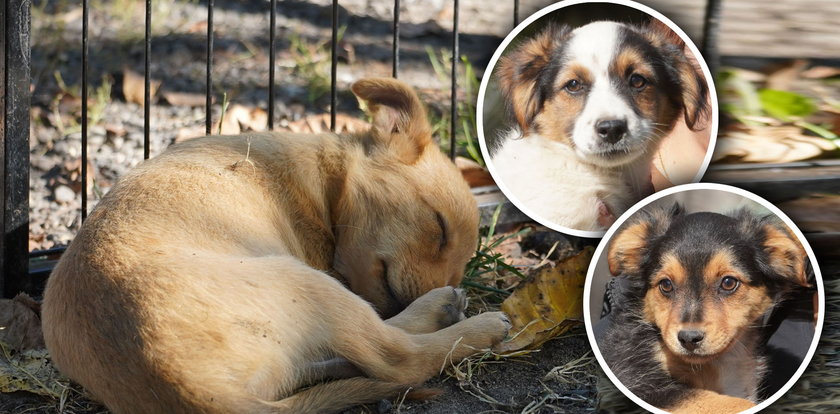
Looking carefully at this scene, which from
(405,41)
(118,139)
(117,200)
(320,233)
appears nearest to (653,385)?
(320,233)

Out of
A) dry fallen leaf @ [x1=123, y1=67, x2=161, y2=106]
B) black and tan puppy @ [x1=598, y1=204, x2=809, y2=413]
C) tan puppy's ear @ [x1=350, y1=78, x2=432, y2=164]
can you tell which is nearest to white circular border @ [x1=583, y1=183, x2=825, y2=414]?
black and tan puppy @ [x1=598, y1=204, x2=809, y2=413]

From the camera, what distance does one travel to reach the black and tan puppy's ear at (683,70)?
4059 millimetres

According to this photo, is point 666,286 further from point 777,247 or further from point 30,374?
point 30,374

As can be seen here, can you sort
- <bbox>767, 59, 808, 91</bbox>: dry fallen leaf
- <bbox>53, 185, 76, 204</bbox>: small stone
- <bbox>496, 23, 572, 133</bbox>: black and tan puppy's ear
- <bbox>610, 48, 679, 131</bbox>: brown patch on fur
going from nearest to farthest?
<bbox>610, 48, 679, 131</bbox>: brown patch on fur, <bbox>496, 23, 572, 133</bbox>: black and tan puppy's ear, <bbox>767, 59, 808, 91</bbox>: dry fallen leaf, <bbox>53, 185, 76, 204</bbox>: small stone

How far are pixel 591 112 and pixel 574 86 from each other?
139 mm

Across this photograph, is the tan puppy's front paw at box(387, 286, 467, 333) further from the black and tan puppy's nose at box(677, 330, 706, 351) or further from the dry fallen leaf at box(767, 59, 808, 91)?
the dry fallen leaf at box(767, 59, 808, 91)

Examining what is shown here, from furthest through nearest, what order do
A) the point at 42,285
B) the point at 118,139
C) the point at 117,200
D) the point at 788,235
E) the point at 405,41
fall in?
the point at 405,41 < the point at 118,139 < the point at 42,285 < the point at 117,200 < the point at 788,235

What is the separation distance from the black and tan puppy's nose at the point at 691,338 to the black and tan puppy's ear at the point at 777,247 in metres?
0.30

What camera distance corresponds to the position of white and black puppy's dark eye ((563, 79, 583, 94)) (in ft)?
13.5

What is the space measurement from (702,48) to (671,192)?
916mm

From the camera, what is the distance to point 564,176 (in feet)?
14.1

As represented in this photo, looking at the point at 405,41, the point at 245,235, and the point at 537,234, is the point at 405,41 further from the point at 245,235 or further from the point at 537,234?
the point at 245,235

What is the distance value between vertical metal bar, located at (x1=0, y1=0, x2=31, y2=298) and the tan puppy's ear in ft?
4.86

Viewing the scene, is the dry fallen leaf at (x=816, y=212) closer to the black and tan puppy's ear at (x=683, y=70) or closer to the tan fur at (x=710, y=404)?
the black and tan puppy's ear at (x=683, y=70)
